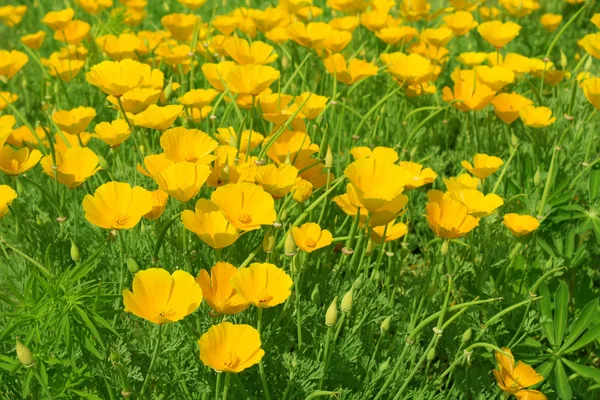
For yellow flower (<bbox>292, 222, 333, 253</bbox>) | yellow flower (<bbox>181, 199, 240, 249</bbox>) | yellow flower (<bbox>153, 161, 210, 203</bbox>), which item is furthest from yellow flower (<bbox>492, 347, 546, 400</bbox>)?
yellow flower (<bbox>153, 161, 210, 203</bbox>)

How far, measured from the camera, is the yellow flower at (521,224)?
1.85 meters

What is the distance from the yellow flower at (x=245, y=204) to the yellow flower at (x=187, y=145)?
230 millimetres

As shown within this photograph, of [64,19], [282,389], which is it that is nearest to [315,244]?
[282,389]

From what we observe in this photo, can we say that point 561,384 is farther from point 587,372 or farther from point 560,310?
point 560,310

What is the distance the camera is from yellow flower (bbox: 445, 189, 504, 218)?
174cm

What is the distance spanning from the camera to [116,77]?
6.52ft

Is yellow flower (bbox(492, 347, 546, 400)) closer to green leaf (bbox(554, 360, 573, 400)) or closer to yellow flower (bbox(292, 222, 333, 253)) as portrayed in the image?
green leaf (bbox(554, 360, 573, 400))

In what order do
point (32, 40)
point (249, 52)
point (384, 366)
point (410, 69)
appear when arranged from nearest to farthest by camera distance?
point (384, 366) < point (249, 52) < point (410, 69) < point (32, 40)

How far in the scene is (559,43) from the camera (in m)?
3.97

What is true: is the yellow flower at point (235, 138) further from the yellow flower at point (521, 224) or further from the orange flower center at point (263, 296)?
the yellow flower at point (521, 224)

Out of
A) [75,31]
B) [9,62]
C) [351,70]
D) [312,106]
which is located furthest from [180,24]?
[312,106]

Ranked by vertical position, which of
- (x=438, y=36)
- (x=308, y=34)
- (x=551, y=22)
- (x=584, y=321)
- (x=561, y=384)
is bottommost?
(x=561, y=384)

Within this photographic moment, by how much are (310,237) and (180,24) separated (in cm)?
154

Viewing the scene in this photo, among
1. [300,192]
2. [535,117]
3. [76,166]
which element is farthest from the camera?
[535,117]
